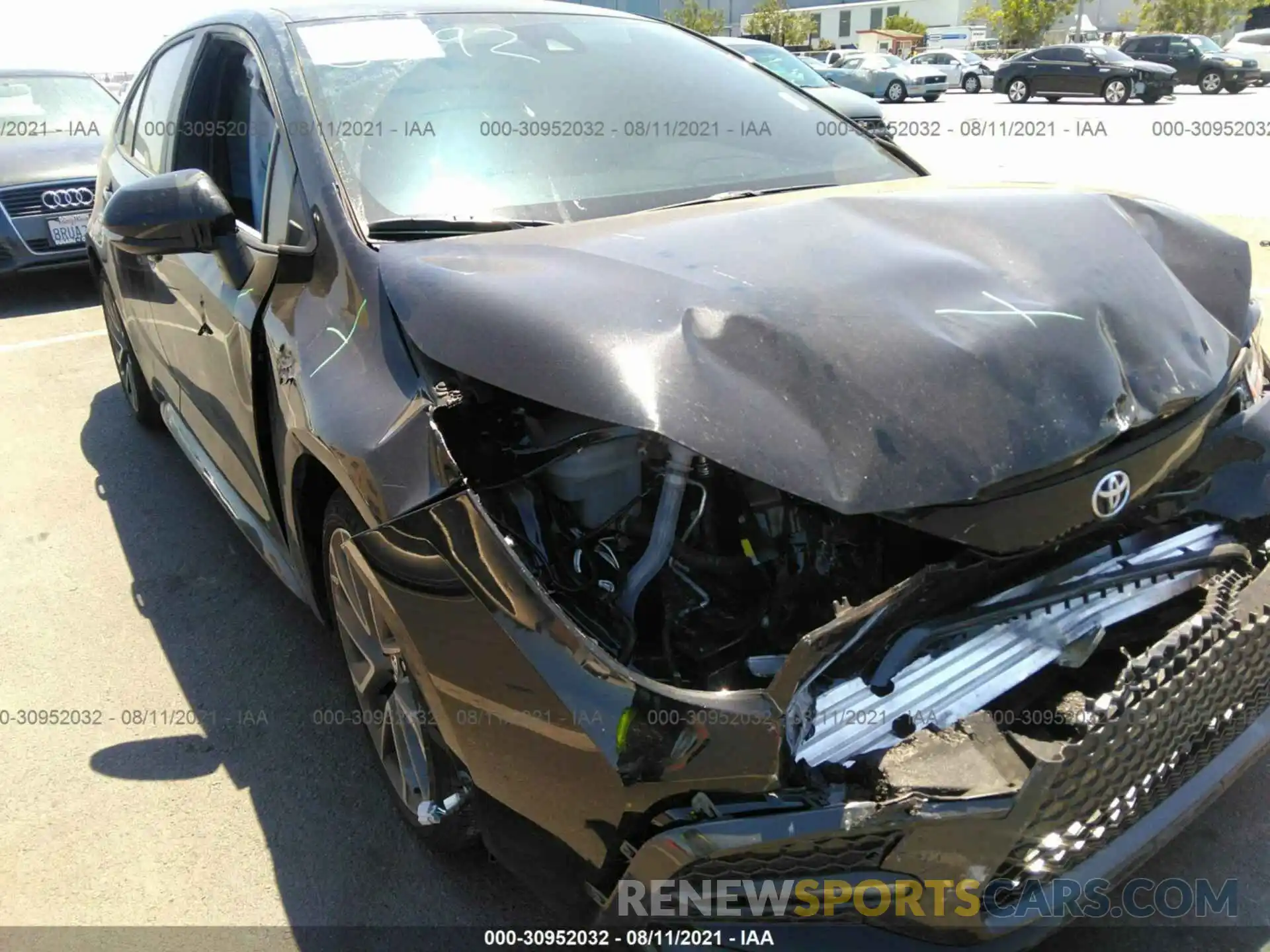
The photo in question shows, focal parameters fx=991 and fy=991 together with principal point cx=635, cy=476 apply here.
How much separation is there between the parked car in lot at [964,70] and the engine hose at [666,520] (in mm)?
33212

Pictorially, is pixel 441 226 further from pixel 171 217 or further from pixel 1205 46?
pixel 1205 46

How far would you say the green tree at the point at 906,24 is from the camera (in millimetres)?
54491

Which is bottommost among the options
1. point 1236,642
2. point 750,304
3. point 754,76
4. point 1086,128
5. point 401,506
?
point 1086,128

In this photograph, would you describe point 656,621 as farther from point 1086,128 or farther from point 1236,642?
point 1086,128

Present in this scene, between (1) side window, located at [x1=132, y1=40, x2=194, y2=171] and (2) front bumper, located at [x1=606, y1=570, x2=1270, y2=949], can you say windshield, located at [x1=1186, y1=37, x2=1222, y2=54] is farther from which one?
(2) front bumper, located at [x1=606, y1=570, x2=1270, y2=949]

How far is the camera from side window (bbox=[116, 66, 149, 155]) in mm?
4074

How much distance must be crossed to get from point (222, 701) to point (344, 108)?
1699 mm

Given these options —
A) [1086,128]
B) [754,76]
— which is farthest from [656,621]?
[1086,128]

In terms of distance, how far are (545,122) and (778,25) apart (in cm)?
5374

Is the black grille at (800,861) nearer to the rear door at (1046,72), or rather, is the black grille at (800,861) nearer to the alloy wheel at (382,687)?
the alloy wheel at (382,687)

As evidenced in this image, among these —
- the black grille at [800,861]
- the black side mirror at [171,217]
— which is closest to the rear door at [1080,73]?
the black side mirror at [171,217]

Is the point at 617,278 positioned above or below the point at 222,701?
above

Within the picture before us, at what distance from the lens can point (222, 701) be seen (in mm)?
2893

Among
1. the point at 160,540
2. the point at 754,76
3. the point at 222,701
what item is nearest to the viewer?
the point at 222,701
